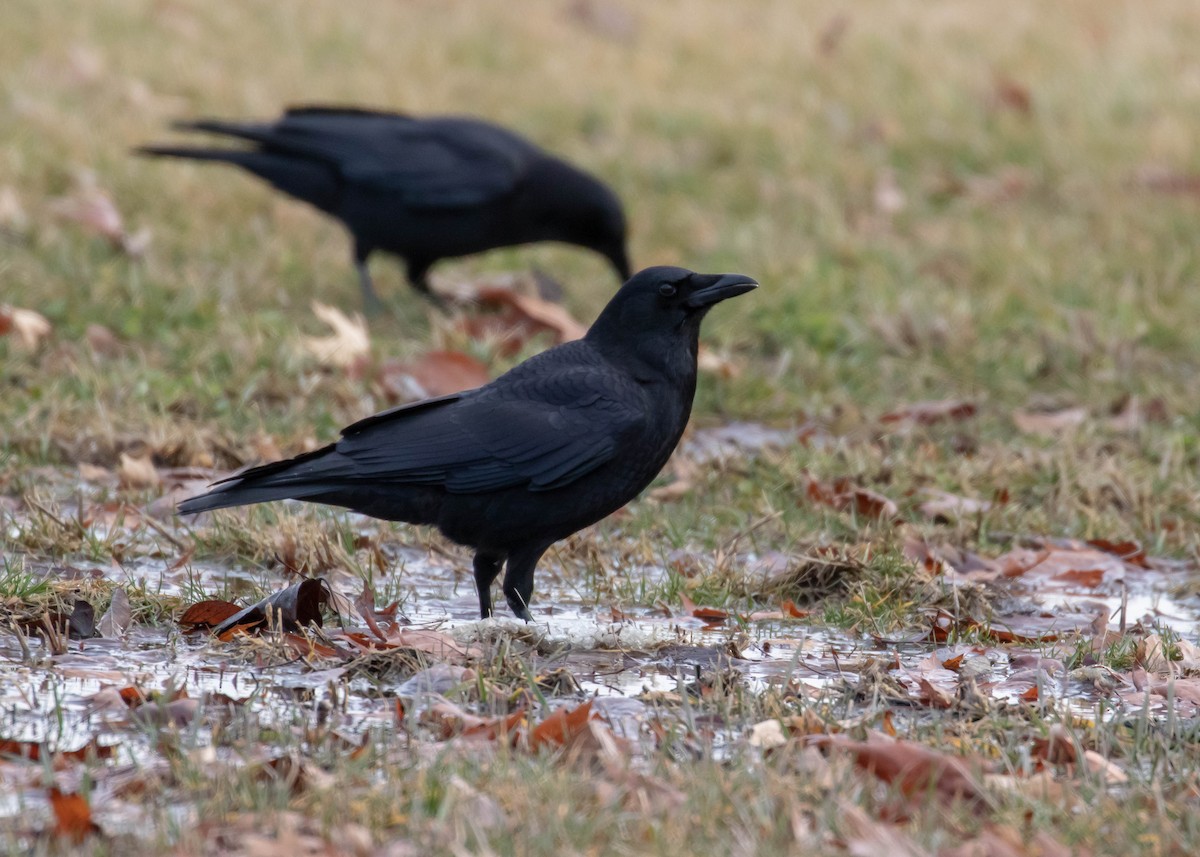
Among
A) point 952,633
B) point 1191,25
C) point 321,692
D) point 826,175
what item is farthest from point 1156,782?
point 1191,25

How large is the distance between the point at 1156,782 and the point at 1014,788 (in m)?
0.26

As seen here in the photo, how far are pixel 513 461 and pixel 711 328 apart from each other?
326 centimetres

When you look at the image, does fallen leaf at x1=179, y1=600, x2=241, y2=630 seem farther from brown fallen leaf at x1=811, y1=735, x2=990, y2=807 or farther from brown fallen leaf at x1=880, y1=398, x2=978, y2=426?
brown fallen leaf at x1=880, y1=398, x2=978, y2=426

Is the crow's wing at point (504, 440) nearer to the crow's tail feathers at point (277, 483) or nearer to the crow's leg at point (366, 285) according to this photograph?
the crow's tail feathers at point (277, 483)

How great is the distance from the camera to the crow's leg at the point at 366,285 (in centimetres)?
734

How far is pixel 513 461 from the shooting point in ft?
13.2

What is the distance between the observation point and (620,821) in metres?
2.57

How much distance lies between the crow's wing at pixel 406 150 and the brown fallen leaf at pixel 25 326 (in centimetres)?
166

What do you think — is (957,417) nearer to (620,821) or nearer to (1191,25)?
(620,821)

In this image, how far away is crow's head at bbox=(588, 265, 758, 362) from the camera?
426cm

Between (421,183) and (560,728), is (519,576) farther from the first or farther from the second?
(421,183)

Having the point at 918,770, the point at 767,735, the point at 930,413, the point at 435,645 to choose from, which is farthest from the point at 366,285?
the point at 918,770

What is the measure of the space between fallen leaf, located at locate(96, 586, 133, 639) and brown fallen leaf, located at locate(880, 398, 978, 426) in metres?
3.44

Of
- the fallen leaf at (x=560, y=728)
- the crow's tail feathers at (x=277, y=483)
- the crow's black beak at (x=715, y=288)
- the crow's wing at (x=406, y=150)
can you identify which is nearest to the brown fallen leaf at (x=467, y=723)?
the fallen leaf at (x=560, y=728)
